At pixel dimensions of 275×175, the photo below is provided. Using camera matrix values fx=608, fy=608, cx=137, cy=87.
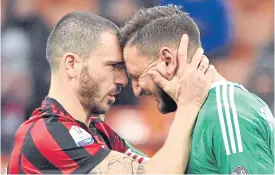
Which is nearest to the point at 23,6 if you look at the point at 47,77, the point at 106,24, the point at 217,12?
the point at 47,77

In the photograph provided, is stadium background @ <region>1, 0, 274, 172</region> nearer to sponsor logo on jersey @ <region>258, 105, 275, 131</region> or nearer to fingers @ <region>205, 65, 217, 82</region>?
→ fingers @ <region>205, 65, 217, 82</region>

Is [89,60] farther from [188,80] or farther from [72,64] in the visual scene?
[188,80]

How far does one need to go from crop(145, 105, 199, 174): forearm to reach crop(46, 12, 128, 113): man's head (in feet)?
1.52

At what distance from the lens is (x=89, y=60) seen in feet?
10.1

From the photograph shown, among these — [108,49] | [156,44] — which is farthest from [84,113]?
[156,44]

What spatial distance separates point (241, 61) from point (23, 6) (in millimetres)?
2134

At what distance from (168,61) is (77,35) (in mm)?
577

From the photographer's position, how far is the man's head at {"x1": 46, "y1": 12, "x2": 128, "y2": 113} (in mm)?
3062

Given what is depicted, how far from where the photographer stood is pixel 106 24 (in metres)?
3.13

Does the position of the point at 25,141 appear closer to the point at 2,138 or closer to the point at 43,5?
the point at 2,138

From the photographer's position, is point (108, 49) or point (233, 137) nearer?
point (233, 137)

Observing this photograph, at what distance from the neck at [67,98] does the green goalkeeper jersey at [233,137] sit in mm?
709

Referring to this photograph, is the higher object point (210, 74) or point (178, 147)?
point (210, 74)

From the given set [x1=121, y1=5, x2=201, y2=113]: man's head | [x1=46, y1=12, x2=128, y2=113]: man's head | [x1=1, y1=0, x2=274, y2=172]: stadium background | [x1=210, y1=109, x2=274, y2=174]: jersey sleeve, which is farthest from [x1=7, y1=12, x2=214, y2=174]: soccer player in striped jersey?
[x1=1, y1=0, x2=274, y2=172]: stadium background
